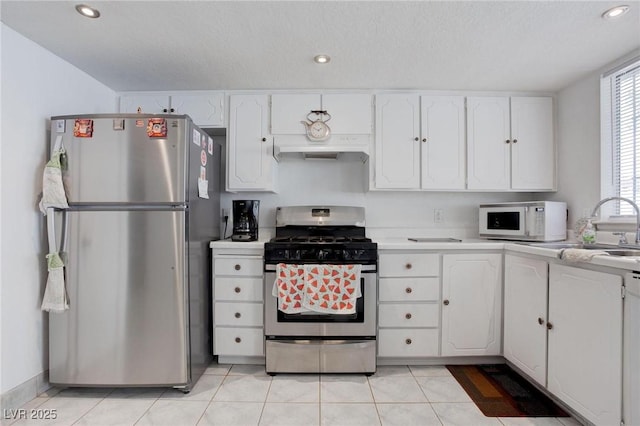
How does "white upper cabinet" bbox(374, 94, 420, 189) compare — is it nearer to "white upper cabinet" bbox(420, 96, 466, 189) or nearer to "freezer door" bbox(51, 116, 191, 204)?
"white upper cabinet" bbox(420, 96, 466, 189)

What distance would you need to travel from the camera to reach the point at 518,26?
5.47ft

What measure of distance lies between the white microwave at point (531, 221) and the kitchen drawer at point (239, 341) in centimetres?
212

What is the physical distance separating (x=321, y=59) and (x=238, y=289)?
178cm

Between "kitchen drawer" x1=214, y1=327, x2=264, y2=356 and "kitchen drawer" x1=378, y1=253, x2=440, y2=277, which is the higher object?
"kitchen drawer" x1=378, y1=253, x2=440, y2=277

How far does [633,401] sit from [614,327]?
0.31 m

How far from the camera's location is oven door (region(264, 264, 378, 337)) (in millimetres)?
2080

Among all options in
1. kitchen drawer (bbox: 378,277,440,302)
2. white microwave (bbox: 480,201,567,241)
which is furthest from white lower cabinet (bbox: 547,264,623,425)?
kitchen drawer (bbox: 378,277,440,302)

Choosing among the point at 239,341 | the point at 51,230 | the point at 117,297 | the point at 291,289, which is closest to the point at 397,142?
the point at 291,289

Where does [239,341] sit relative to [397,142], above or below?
below

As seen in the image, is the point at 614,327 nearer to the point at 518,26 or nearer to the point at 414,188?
the point at 414,188

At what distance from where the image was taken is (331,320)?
208 centimetres

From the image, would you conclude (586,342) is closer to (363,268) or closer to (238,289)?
(363,268)

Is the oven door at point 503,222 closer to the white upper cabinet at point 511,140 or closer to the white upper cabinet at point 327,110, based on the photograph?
the white upper cabinet at point 511,140

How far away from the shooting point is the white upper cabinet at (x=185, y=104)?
2500mm
